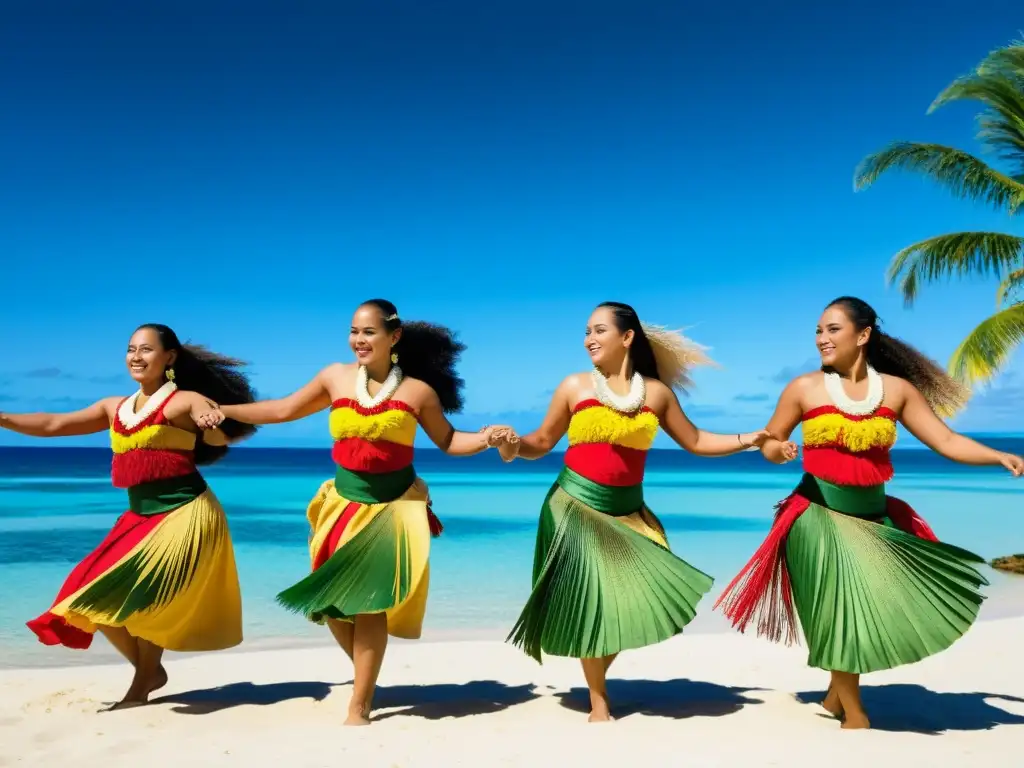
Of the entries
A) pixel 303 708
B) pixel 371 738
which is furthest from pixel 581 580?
pixel 303 708

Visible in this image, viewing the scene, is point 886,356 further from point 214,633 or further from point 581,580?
point 214,633

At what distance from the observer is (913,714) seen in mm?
4715

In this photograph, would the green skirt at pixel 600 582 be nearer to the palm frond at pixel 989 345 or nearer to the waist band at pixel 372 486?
the waist band at pixel 372 486

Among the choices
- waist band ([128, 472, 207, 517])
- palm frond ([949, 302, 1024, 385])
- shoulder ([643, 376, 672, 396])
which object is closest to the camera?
shoulder ([643, 376, 672, 396])

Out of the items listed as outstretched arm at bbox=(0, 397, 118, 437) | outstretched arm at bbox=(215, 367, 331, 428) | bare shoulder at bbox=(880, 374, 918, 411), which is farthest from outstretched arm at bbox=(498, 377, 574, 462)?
outstretched arm at bbox=(0, 397, 118, 437)

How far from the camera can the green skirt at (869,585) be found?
4121mm

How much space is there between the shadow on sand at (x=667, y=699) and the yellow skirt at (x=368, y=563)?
1113 millimetres

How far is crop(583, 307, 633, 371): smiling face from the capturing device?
462 centimetres

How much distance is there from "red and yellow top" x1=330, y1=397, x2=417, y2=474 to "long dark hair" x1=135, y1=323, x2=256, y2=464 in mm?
742

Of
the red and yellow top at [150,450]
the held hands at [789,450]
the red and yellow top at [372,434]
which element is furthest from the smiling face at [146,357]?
the held hands at [789,450]

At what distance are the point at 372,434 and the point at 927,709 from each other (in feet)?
10.8

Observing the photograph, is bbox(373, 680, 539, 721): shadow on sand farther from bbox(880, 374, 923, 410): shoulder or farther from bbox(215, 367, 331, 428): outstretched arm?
bbox(880, 374, 923, 410): shoulder

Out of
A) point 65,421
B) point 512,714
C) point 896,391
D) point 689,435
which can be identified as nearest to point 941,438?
point 896,391

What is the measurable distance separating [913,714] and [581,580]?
192cm
